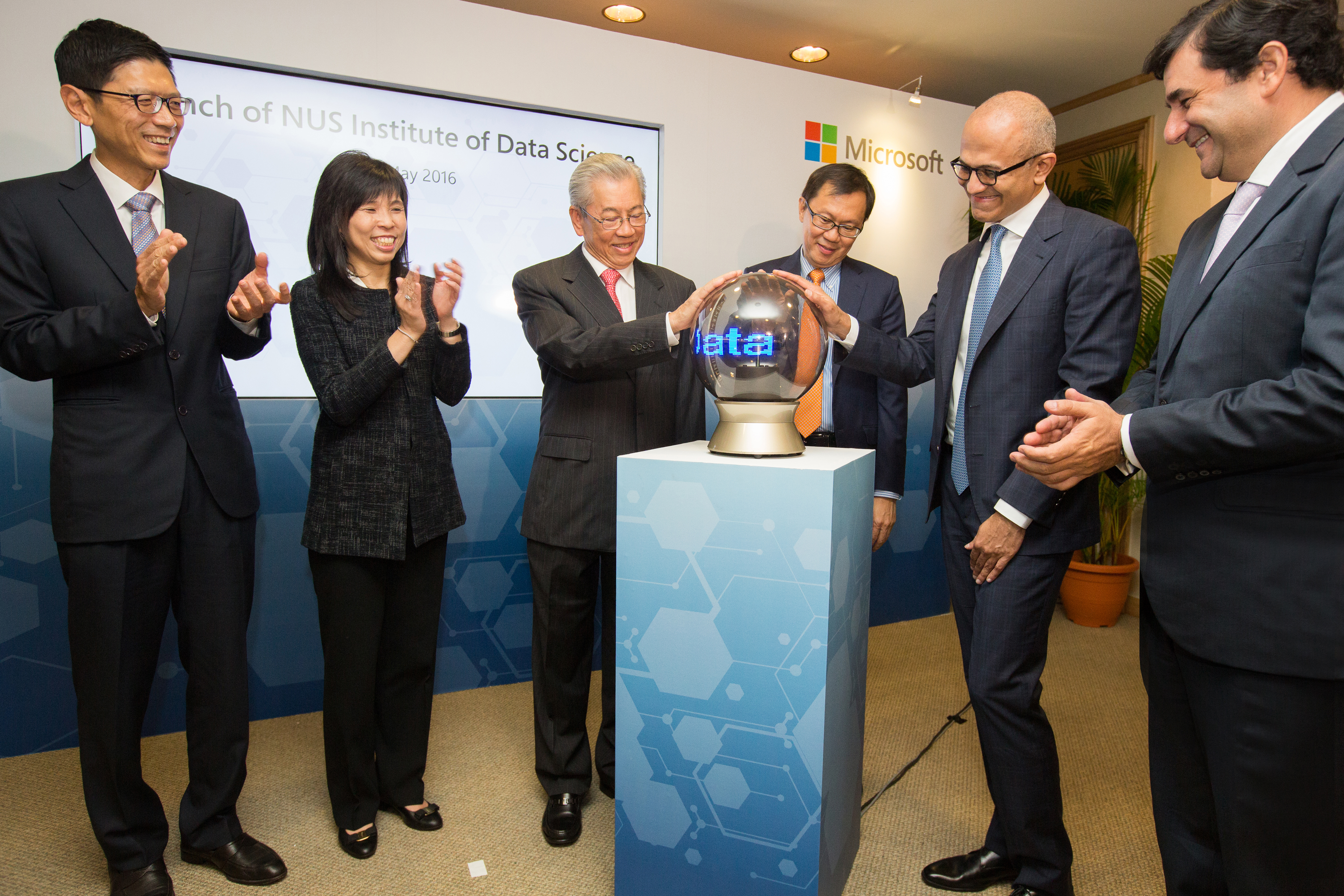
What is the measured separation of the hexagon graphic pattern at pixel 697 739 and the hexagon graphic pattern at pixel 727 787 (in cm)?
3

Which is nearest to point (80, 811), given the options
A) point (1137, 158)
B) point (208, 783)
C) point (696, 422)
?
point (208, 783)

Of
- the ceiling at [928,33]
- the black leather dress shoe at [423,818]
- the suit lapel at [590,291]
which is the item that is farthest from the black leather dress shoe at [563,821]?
the ceiling at [928,33]

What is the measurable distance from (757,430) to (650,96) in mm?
2331

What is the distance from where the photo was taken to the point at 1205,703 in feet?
4.66

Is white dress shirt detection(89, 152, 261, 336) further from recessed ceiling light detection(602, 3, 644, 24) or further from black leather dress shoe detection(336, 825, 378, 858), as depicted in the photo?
recessed ceiling light detection(602, 3, 644, 24)

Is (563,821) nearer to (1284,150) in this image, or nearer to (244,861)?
(244,861)

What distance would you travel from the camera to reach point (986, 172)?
1.91m

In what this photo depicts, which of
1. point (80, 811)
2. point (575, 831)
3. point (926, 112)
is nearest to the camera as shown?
point (575, 831)

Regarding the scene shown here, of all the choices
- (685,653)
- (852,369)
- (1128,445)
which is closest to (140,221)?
(685,653)

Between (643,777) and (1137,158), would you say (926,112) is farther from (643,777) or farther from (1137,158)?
(643,777)

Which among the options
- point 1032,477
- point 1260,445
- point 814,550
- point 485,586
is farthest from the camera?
point 485,586

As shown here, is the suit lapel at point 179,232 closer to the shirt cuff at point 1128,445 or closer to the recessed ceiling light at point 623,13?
the shirt cuff at point 1128,445

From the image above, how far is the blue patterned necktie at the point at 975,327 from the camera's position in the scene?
1962 millimetres

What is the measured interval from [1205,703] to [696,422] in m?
1.50
